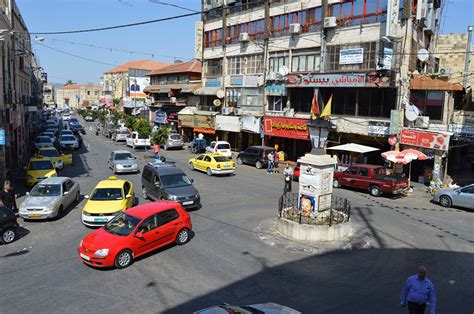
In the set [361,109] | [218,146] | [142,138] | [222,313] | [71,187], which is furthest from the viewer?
[142,138]

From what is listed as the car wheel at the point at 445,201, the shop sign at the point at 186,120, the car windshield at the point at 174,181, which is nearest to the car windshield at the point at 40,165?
the car windshield at the point at 174,181

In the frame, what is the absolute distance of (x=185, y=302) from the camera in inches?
401

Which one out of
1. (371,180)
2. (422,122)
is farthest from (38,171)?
(422,122)

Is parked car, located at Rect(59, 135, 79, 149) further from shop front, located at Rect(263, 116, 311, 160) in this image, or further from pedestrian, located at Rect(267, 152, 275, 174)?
pedestrian, located at Rect(267, 152, 275, 174)

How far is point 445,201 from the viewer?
21938 mm

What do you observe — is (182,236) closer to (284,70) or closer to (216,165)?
(216,165)

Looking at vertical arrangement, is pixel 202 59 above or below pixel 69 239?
above

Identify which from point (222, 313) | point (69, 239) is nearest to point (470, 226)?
point (222, 313)

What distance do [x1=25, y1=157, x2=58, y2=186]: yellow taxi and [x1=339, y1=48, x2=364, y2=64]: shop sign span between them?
21597 mm

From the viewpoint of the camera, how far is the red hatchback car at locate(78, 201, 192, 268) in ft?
40.2

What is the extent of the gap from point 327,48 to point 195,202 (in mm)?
19513

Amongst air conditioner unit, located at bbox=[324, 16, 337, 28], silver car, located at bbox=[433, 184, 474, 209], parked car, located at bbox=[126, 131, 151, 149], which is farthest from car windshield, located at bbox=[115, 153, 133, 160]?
silver car, located at bbox=[433, 184, 474, 209]

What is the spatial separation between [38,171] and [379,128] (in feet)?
74.2

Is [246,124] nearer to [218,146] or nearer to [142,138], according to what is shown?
[218,146]
